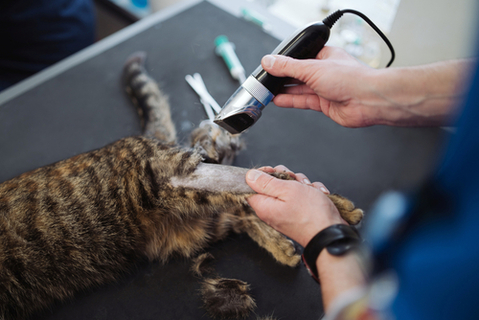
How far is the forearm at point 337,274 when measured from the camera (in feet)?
1.71

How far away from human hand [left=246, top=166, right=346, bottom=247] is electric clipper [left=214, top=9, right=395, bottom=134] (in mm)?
178

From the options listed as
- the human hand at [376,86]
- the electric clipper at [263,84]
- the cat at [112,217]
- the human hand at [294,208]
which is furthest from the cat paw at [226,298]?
the human hand at [376,86]

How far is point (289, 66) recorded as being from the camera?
789 millimetres

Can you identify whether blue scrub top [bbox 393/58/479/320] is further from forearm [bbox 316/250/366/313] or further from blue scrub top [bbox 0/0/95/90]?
blue scrub top [bbox 0/0/95/90]

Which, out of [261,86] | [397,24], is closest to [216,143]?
[261,86]

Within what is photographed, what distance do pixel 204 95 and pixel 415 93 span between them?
30.6 inches

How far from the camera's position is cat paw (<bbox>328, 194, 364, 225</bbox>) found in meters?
0.82

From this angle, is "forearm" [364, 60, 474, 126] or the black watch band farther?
"forearm" [364, 60, 474, 126]

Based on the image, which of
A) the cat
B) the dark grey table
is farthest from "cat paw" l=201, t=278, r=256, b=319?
the cat

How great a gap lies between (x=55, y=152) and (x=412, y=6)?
1579 millimetres

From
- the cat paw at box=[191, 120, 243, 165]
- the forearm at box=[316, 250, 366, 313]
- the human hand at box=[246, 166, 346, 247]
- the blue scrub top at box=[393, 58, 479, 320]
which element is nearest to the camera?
the blue scrub top at box=[393, 58, 479, 320]

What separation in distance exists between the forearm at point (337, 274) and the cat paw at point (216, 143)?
0.52 metres

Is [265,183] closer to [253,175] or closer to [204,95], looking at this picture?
[253,175]

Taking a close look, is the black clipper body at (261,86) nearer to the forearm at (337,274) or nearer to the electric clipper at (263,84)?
the electric clipper at (263,84)
